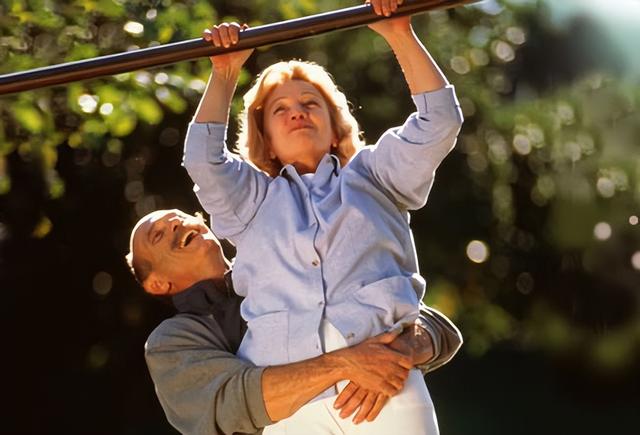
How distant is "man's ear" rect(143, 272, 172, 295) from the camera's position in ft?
12.5

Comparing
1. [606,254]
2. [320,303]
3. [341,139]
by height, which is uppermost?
[341,139]

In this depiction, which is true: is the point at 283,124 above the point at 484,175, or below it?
above

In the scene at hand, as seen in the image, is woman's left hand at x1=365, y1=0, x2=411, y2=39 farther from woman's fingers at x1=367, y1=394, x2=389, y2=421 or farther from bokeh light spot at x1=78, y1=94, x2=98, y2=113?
bokeh light spot at x1=78, y1=94, x2=98, y2=113

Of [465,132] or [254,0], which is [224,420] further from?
[465,132]

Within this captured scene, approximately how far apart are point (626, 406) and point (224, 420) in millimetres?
7766

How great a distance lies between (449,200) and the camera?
8.70 metres

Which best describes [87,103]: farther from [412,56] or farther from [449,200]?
[449,200]

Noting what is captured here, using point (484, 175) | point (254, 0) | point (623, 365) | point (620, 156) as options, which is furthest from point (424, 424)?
point (623, 365)

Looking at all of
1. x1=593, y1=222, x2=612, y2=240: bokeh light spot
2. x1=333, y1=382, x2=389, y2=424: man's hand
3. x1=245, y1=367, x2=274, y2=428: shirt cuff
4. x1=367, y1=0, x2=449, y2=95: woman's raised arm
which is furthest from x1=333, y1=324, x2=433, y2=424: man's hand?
x1=593, y1=222, x2=612, y2=240: bokeh light spot

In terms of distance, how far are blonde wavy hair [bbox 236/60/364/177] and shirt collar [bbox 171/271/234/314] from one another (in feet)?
1.36

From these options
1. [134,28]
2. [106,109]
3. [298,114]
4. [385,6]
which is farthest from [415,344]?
[134,28]

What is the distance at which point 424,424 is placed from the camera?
306 centimetres

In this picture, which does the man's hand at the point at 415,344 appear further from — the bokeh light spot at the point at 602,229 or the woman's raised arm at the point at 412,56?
the bokeh light spot at the point at 602,229

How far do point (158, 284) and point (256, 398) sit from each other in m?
0.68
